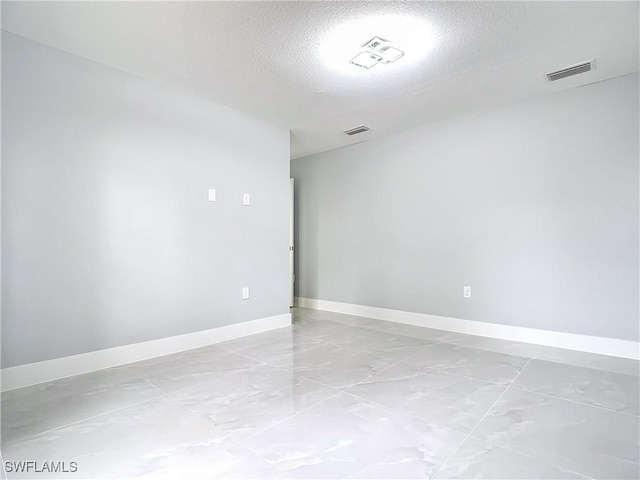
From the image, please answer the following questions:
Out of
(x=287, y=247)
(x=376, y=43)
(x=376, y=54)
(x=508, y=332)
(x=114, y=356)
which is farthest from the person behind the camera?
(x=287, y=247)

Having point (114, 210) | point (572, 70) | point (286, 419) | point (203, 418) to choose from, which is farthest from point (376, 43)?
point (203, 418)

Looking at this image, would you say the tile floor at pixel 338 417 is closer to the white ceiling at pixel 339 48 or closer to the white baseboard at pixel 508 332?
the white baseboard at pixel 508 332

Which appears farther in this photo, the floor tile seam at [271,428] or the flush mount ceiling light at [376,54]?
the flush mount ceiling light at [376,54]

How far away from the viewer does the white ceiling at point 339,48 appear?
→ 2010 mm

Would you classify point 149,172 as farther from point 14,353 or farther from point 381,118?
point 381,118

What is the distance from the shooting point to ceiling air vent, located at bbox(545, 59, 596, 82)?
263cm

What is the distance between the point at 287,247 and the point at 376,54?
2230 mm

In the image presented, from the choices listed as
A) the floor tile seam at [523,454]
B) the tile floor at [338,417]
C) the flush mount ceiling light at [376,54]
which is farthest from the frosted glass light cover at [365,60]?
the floor tile seam at [523,454]

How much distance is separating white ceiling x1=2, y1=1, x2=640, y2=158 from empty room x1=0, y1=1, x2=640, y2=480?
0.06 feet

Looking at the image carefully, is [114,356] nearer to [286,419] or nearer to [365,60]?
[286,419]

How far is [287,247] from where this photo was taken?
399 centimetres

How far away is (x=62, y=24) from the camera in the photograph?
6.95 feet

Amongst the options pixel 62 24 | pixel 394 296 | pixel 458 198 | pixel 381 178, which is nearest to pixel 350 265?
pixel 394 296

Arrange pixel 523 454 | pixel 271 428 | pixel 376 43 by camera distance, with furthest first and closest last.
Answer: pixel 376 43, pixel 271 428, pixel 523 454
